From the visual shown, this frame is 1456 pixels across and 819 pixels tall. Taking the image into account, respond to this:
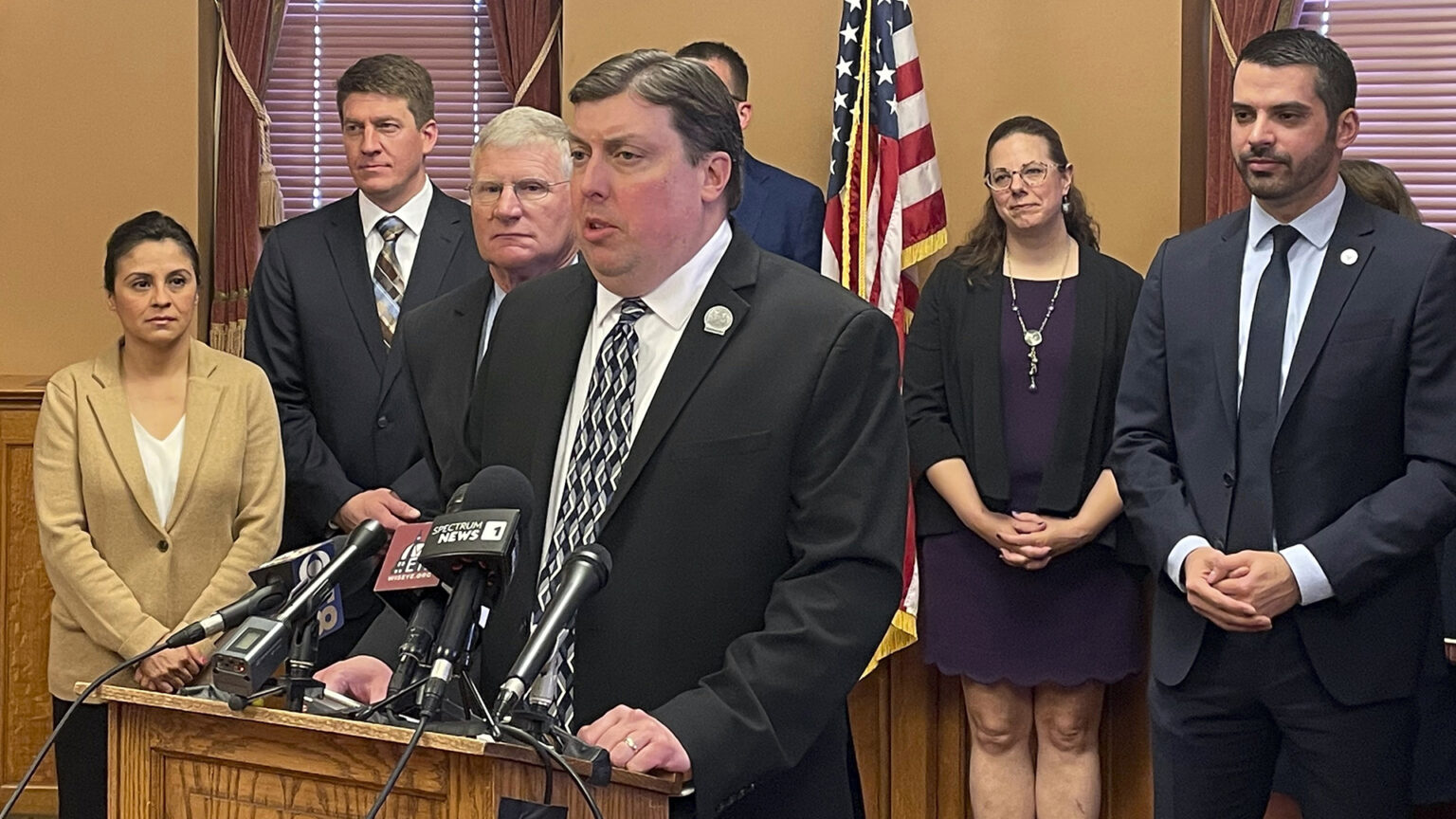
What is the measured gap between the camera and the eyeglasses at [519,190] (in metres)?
3.31

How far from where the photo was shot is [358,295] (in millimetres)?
4160

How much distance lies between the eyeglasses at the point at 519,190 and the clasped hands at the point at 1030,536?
167cm

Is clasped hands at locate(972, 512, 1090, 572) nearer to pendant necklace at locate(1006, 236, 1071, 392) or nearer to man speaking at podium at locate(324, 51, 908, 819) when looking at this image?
pendant necklace at locate(1006, 236, 1071, 392)

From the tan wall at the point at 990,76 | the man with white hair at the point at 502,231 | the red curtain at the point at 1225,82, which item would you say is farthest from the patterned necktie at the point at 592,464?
the red curtain at the point at 1225,82

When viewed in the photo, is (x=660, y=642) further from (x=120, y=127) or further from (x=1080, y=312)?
(x=120, y=127)

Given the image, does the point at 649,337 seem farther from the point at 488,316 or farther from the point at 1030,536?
the point at 1030,536

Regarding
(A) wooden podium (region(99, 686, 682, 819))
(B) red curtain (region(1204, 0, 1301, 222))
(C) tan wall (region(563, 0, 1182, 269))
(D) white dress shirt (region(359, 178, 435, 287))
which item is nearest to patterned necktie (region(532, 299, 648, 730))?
(A) wooden podium (region(99, 686, 682, 819))

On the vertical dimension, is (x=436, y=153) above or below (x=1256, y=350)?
above

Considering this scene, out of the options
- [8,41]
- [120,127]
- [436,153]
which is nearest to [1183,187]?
[436,153]

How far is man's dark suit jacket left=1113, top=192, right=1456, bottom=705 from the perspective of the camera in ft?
10.7

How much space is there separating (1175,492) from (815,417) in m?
1.51

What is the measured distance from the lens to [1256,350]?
11.2 ft

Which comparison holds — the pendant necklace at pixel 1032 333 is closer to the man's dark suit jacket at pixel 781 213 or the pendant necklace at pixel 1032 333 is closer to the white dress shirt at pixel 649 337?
the man's dark suit jacket at pixel 781 213

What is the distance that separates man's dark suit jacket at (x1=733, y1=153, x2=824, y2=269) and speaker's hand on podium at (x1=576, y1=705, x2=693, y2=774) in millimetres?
2783
